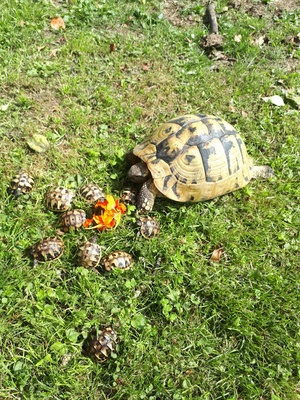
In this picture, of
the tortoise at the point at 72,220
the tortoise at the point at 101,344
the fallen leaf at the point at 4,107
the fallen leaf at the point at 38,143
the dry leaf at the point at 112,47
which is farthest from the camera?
the dry leaf at the point at 112,47

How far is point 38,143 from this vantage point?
513 cm

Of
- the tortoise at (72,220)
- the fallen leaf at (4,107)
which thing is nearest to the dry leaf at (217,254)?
the tortoise at (72,220)

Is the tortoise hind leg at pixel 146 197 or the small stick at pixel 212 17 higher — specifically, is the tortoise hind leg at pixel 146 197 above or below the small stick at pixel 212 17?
below

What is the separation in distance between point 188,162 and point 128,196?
838mm

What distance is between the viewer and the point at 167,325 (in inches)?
158

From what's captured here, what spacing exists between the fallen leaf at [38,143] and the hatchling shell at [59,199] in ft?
2.74

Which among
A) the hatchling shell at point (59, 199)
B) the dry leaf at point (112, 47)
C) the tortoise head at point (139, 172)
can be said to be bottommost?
the hatchling shell at point (59, 199)

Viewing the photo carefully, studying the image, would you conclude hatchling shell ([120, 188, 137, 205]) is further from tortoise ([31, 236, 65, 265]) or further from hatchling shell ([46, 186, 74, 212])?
tortoise ([31, 236, 65, 265])

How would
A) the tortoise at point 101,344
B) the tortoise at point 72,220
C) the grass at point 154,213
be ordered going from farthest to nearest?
the tortoise at point 72,220 → the grass at point 154,213 → the tortoise at point 101,344

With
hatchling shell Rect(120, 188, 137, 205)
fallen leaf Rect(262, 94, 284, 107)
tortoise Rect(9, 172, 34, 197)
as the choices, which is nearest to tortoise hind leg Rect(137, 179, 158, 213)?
hatchling shell Rect(120, 188, 137, 205)

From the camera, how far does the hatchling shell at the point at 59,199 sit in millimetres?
4449

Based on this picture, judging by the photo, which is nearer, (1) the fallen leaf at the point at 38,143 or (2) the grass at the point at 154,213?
(2) the grass at the point at 154,213

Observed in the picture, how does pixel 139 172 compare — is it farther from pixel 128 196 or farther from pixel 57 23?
pixel 57 23

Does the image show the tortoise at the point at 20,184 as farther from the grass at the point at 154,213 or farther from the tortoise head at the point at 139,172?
the tortoise head at the point at 139,172
